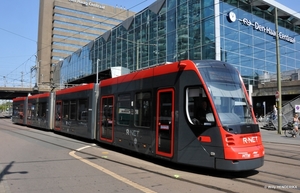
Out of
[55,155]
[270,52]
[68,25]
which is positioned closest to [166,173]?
[55,155]

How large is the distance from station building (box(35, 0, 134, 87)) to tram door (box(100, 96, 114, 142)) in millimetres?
107616

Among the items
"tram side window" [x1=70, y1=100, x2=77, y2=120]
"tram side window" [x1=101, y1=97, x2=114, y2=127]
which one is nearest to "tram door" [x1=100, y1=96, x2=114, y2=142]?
"tram side window" [x1=101, y1=97, x2=114, y2=127]

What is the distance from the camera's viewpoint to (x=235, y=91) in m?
7.80

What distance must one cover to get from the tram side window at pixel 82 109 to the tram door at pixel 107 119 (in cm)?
213

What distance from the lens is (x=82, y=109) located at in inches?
612

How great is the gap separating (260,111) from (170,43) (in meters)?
13.7

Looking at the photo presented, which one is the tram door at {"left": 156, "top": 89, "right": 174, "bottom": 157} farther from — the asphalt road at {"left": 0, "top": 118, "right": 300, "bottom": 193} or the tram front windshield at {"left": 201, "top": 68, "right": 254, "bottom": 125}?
the tram front windshield at {"left": 201, "top": 68, "right": 254, "bottom": 125}

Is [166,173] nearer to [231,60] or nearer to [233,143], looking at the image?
[233,143]

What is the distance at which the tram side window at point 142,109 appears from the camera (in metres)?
9.36

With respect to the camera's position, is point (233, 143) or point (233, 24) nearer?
point (233, 143)

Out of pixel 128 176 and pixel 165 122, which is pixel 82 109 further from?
pixel 128 176

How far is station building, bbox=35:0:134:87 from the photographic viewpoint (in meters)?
117

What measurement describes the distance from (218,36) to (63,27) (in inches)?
4011

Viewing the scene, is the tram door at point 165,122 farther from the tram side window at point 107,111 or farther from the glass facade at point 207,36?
the glass facade at point 207,36
